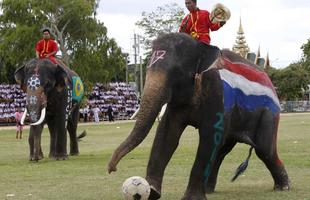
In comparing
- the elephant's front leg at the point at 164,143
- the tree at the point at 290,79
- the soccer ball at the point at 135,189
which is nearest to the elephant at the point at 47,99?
the elephant's front leg at the point at 164,143

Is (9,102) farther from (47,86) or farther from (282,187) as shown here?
(282,187)

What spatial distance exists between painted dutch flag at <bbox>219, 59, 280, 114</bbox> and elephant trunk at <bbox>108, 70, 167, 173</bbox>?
3.53ft

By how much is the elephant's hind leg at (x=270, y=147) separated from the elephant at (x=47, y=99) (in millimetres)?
6706

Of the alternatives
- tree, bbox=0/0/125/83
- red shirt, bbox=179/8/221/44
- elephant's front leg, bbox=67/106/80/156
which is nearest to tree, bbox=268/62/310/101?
tree, bbox=0/0/125/83

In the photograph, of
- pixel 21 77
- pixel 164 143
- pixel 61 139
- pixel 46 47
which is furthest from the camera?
pixel 46 47

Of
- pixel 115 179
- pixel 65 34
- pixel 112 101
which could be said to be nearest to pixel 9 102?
pixel 65 34

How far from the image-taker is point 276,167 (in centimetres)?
1005

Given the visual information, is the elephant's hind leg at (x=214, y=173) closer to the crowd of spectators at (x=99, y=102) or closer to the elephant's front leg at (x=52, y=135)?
the elephant's front leg at (x=52, y=135)

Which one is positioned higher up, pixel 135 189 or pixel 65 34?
pixel 65 34

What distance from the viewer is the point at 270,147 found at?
985cm

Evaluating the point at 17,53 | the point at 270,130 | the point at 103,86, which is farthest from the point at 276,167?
the point at 103,86

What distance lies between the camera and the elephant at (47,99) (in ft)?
50.7

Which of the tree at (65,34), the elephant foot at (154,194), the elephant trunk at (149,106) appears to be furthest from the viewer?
the tree at (65,34)

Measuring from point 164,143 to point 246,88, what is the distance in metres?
1.46
